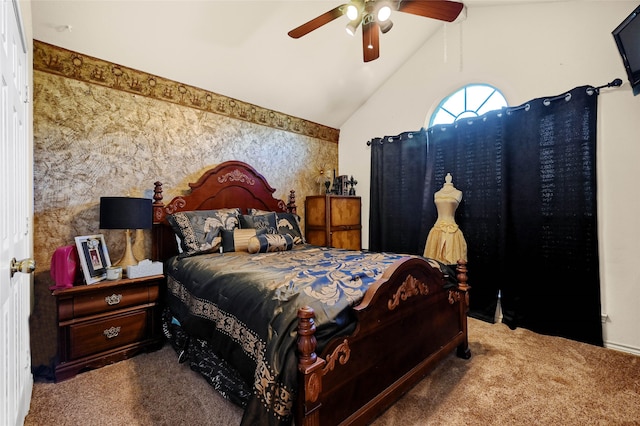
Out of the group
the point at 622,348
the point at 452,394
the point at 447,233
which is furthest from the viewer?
the point at 447,233

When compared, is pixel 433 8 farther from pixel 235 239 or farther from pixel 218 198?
pixel 218 198

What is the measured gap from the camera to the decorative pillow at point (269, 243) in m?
2.65

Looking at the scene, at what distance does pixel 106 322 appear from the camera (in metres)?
2.16

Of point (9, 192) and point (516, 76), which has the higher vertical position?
A: point (516, 76)

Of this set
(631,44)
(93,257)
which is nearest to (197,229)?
(93,257)

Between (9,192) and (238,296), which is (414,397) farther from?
(9,192)

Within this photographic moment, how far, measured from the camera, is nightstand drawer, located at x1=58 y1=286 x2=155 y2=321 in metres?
2.01

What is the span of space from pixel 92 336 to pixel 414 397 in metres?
2.19

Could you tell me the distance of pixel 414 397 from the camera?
175cm

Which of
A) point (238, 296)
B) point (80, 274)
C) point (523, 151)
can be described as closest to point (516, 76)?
point (523, 151)

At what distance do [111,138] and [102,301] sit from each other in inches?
53.7

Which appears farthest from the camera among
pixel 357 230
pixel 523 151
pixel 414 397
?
pixel 357 230

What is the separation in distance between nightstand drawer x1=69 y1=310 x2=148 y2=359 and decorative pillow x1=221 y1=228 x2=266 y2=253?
0.79 meters

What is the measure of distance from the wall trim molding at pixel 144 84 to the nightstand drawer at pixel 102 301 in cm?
174
